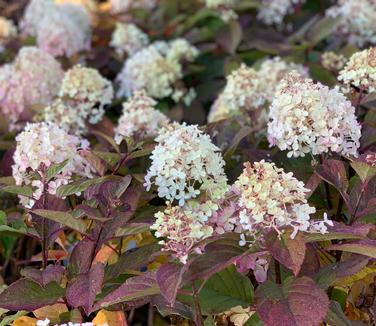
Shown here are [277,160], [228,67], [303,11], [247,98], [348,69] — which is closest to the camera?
[348,69]

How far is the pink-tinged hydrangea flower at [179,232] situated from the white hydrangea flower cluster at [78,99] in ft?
3.02

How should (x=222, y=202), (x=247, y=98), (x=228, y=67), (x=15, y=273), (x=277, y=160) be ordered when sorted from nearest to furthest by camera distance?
(x=222, y=202) → (x=277, y=160) → (x=15, y=273) → (x=247, y=98) → (x=228, y=67)

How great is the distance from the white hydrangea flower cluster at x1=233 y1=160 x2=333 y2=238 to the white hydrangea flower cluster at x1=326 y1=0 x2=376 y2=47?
168 cm

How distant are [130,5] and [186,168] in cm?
247

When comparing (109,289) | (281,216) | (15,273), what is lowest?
(15,273)

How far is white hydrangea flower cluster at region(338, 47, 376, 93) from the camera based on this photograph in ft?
5.26

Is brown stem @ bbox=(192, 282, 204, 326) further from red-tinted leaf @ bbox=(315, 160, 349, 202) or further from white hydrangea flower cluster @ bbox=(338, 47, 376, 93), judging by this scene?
white hydrangea flower cluster @ bbox=(338, 47, 376, 93)

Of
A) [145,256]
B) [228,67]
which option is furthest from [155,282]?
[228,67]

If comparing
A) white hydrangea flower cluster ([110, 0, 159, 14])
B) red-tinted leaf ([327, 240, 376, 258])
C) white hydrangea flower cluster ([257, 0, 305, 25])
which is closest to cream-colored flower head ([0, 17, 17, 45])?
white hydrangea flower cluster ([110, 0, 159, 14])

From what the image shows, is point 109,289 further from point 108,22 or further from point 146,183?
point 108,22

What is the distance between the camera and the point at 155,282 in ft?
4.16

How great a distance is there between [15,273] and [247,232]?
0.94 metres

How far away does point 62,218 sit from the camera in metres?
1.34

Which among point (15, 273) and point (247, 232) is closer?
point (247, 232)
